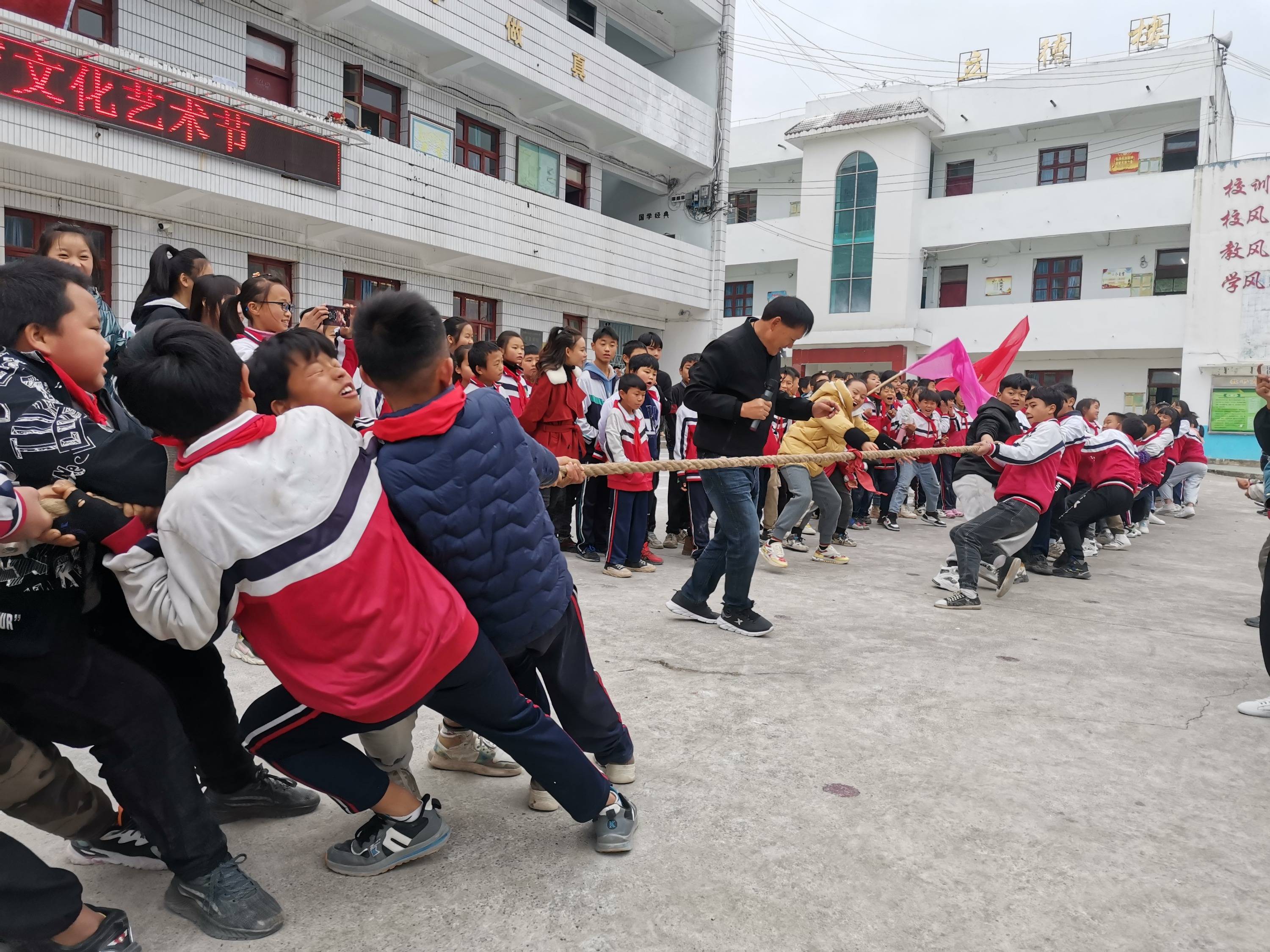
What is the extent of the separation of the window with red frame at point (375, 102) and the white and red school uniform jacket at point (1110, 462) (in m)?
10.3

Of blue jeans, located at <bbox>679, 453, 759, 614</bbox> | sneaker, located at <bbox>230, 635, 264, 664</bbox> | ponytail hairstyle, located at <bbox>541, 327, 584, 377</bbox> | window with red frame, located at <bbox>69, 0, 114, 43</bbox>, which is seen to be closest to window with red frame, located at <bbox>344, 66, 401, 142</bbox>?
window with red frame, located at <bbox>69, 0, 114, 43</bbox>

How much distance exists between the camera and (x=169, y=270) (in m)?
3.79

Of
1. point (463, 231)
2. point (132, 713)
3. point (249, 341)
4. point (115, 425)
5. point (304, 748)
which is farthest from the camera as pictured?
point (463, 231)

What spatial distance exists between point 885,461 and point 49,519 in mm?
8654

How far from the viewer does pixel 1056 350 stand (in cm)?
2503

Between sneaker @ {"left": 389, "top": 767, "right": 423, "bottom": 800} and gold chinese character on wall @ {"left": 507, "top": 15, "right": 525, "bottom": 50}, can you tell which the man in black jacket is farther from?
gold chinese character on wall @ {"left": 507, "top": 15, "right": 525, "bottom": 50}

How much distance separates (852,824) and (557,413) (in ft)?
14.2

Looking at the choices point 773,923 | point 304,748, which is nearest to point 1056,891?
point 773,923

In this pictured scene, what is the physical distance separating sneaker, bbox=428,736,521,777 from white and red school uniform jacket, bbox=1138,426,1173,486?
30.2ft

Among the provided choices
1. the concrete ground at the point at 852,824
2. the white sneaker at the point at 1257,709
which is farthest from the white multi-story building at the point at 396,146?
the white sneaker at the point at 1257,709

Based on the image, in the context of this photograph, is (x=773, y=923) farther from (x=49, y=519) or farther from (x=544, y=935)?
(x=49, y=519)

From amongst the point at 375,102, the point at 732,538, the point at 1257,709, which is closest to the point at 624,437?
the point at 732,538

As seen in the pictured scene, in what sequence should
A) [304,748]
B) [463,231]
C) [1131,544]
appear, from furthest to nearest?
1. [463,231]
2. [1131,544]
3. [304,748]

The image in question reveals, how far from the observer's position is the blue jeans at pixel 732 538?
4359mm
